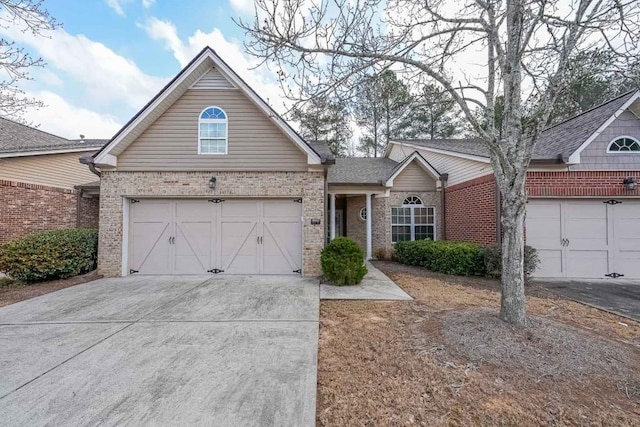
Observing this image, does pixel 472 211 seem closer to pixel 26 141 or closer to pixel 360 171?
pixel 360 171

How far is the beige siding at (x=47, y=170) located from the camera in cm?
970

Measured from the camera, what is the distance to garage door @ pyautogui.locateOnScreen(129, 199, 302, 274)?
870cm

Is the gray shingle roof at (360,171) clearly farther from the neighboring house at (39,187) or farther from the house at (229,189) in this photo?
the neighboring house at (39,187)

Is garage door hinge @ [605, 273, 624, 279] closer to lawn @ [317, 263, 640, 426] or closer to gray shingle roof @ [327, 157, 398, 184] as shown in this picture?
lawn @ [317, 263, 640, 426]

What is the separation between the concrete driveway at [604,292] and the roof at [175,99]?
7008 mm

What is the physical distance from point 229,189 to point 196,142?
5.43 feet

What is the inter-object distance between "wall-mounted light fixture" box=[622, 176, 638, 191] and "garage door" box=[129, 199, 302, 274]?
9.24 metres

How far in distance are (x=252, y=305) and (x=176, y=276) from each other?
3.95m

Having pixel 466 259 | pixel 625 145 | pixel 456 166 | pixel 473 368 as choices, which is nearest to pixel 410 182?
pixel 456 166

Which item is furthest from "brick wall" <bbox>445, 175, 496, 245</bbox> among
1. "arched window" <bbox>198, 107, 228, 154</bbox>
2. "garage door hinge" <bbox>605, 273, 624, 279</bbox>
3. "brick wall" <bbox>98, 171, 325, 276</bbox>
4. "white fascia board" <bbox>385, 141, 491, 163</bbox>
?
"arched window" <bbox>198, 107, 228, 154</bbox>

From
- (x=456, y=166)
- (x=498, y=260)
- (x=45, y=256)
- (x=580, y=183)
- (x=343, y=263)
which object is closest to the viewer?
(x=343, y=263)

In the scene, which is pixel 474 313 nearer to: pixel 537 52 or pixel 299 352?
pixel 299 352

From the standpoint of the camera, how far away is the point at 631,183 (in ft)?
26.9

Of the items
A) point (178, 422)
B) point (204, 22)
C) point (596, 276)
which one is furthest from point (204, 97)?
point (596, 276)
